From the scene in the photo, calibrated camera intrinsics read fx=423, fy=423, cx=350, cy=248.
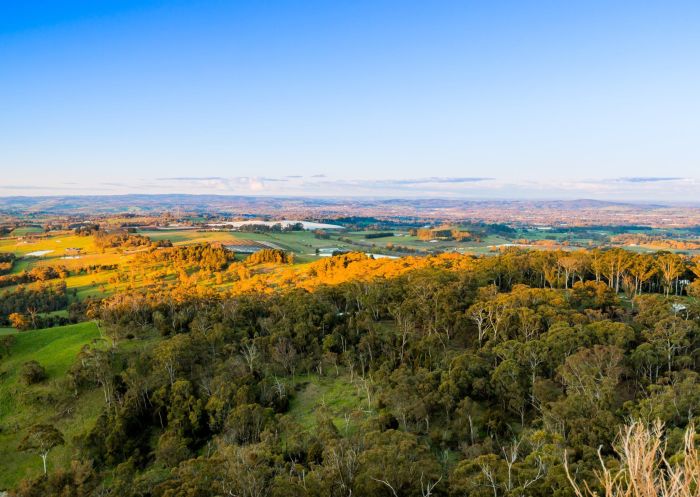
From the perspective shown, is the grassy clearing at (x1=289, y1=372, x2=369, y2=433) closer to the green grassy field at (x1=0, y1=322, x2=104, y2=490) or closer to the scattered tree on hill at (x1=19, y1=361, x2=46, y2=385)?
the green grassy field at (x1=0, y1=322, x2=104, y2=490)

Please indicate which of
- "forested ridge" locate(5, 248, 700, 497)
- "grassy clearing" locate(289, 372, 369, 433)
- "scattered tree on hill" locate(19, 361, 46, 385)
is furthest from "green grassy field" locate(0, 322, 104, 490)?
"grassy clearing" locate(289, 372, 369, 433)

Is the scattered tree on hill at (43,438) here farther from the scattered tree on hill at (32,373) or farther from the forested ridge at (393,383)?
the scattered tree on hill at (32,373)

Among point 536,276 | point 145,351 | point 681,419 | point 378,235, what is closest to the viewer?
point 681,419

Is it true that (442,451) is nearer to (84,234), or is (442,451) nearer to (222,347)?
(222,347)

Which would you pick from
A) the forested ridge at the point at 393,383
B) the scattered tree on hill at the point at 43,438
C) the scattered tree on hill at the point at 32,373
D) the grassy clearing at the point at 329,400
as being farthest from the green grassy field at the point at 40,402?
the grassy clearing at the point at 329,400

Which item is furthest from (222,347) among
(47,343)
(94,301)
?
(94,301)

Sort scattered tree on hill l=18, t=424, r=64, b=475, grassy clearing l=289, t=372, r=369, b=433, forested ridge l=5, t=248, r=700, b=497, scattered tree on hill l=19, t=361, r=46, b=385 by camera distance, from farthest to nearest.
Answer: scattered tree on hill l=19, t=361, r=46, b=385, grassy clearing l=289, t=372, r=369, b=433, scattered tree on hill l=18, t=424, r=64, b=475, forested ridge l=5, t=248, r=700, b=497
